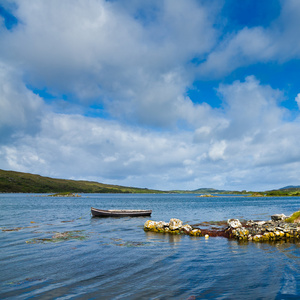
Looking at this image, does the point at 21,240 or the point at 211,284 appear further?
the point at 21,240

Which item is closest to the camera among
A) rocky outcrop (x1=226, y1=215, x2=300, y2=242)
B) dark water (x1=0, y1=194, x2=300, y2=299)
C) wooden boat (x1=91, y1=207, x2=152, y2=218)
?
dark water (x1=0, y1=194, x2=300, y2=299)

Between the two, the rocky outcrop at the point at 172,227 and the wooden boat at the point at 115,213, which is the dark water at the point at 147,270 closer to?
the rocky outcrop at the point at 172,227

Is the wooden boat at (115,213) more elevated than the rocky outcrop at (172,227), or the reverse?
the rocky outcrop at (172,227)

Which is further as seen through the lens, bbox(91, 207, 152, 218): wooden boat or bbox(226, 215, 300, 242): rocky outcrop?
bbox(91, 207, 152, 218): wooden boat

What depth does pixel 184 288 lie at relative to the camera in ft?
42.8

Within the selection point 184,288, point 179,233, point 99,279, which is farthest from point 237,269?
point 179,233

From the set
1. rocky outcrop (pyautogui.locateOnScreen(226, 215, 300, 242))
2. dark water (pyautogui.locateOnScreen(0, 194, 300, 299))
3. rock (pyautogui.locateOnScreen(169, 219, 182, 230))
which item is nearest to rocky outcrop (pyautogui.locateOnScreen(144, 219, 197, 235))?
rock (pyautogui.locateOnScreen(169, 219, 182, 230))

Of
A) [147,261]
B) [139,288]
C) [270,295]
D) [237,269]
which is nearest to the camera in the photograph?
[270,295]

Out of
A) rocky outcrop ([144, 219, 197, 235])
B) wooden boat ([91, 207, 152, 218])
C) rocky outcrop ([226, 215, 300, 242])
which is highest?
rocky outcrop ([226, 215, 300, 242])

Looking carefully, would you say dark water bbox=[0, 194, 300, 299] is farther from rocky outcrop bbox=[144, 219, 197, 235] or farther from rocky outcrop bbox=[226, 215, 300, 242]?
rocky outcrop bbox=[144, 219, 197, 235]

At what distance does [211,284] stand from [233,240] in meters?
15.3

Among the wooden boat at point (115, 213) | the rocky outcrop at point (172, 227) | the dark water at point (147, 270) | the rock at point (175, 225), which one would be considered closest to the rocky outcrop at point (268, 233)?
the dark water at point (147, 270)

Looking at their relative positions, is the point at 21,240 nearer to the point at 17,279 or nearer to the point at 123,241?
the point at 123,241

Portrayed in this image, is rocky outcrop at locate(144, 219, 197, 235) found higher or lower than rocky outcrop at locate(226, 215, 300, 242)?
lower
